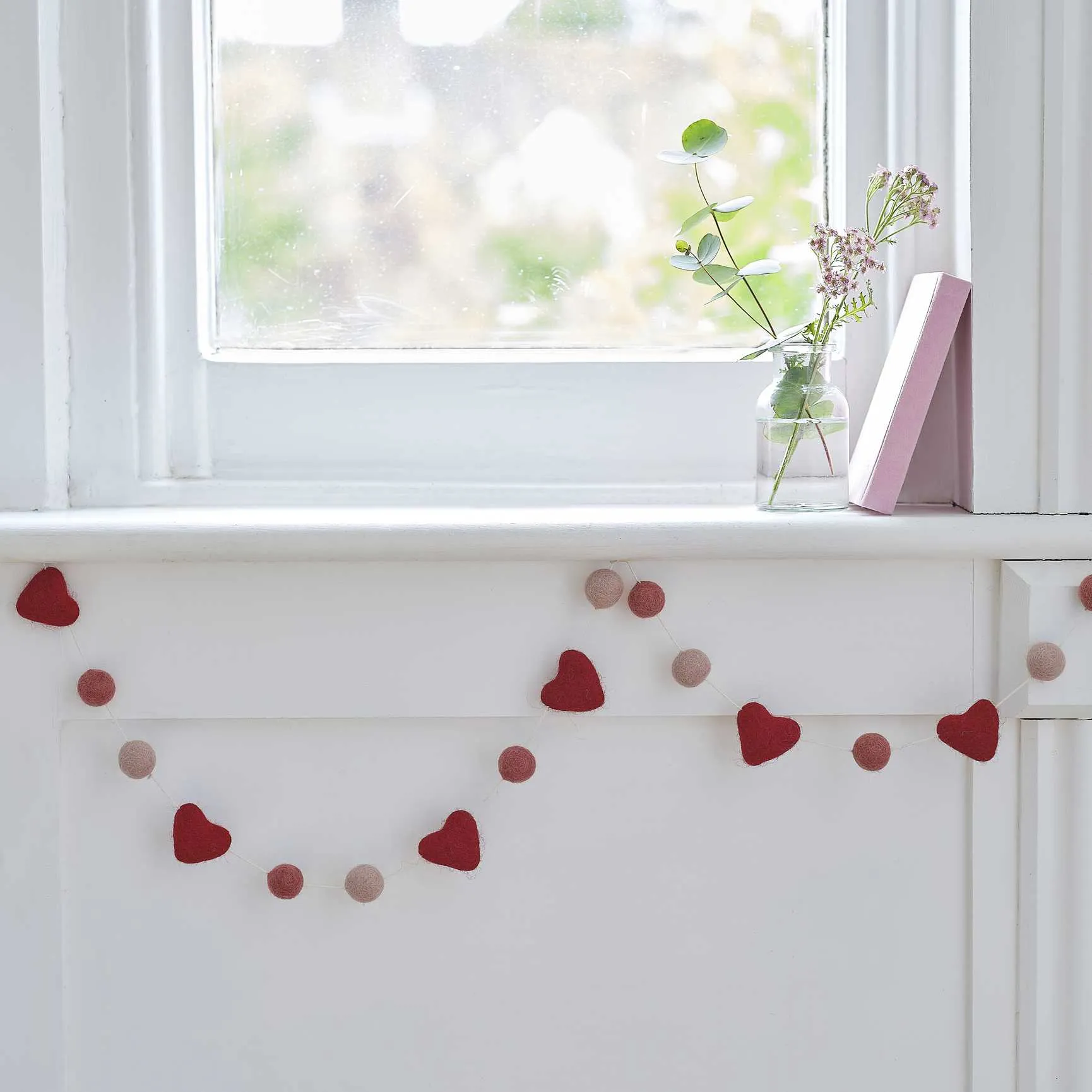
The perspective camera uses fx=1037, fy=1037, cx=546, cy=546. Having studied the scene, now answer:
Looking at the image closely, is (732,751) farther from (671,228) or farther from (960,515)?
(671,228)

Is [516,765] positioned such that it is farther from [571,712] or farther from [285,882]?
[285,882]

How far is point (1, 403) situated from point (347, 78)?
16.7 inches

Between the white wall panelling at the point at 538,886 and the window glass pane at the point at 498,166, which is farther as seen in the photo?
the window glass pane at the point at 498,166

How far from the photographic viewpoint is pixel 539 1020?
832 mm

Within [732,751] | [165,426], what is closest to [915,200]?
[732,751]

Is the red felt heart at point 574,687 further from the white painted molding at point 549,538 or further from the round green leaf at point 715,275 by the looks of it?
the round green leaf at point 715,275

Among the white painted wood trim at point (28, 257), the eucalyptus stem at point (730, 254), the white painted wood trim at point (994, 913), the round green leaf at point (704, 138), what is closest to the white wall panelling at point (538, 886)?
the white painted wood trim at point (994, 913)

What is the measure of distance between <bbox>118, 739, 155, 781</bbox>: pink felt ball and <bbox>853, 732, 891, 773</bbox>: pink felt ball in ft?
1.78

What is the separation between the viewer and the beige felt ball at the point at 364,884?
0.80 meters

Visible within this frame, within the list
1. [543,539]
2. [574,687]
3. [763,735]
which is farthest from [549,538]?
[763,735]

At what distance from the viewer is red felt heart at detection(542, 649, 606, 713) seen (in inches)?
30.8

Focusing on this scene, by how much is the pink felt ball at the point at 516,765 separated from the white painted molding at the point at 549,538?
153 millimetres

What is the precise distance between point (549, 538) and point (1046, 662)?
0.38 meters

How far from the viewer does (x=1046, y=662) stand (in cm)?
77
